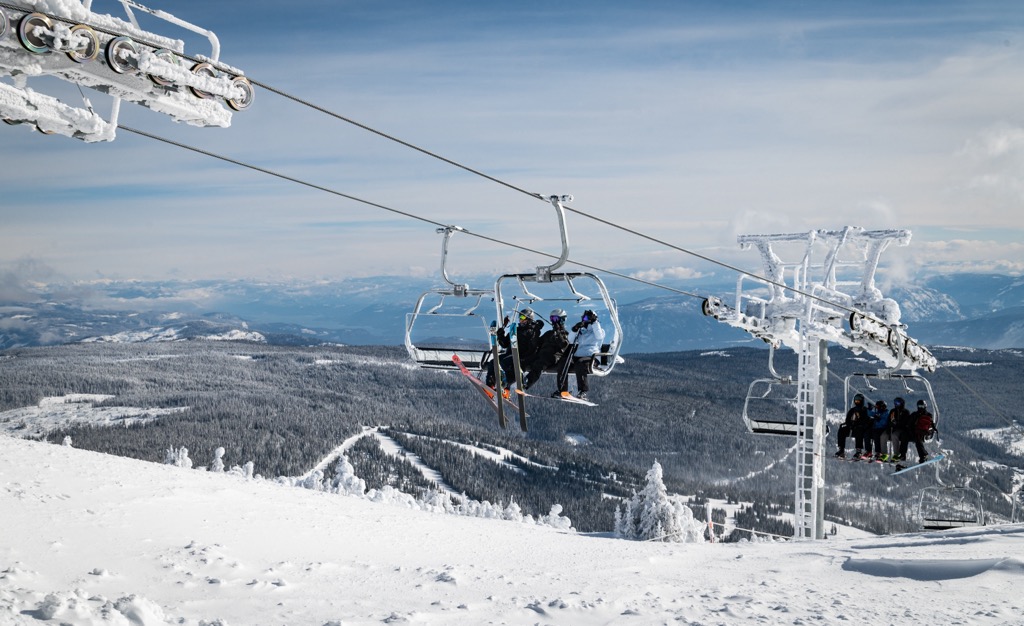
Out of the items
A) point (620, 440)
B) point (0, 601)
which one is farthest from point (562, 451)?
point (0, 601)

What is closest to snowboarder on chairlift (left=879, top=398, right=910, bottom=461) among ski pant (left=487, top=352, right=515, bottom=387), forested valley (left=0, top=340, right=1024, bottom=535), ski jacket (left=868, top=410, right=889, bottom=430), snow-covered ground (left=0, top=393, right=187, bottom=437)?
ski jacket (left=868, top=410, right=889, bottom=430)

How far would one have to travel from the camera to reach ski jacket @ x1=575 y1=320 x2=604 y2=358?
558 inches

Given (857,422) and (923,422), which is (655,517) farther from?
(923,422)

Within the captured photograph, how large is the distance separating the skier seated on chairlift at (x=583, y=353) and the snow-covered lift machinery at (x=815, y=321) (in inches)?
220

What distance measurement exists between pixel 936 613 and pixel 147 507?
17326 millimetres

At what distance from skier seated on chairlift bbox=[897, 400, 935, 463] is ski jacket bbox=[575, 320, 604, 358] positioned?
33.6 ft

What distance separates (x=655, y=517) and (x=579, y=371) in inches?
1486

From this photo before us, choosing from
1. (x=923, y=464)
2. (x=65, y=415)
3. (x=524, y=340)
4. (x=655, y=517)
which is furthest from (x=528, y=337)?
(x=65, y=415)

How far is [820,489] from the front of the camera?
2020 centimetres

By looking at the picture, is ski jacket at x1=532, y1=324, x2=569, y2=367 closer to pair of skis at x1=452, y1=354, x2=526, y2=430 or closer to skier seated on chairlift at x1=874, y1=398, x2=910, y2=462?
pair of skis at x1=452, y1=354, x2=526, y2=430

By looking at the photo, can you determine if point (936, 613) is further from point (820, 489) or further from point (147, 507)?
point (147, 507)

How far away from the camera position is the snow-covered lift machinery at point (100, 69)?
21.6 feet

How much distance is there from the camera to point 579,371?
552 inches

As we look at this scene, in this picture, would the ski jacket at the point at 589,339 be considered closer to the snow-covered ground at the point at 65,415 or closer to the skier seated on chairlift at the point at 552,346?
the skier seated on chairlift at the point at 552,346
